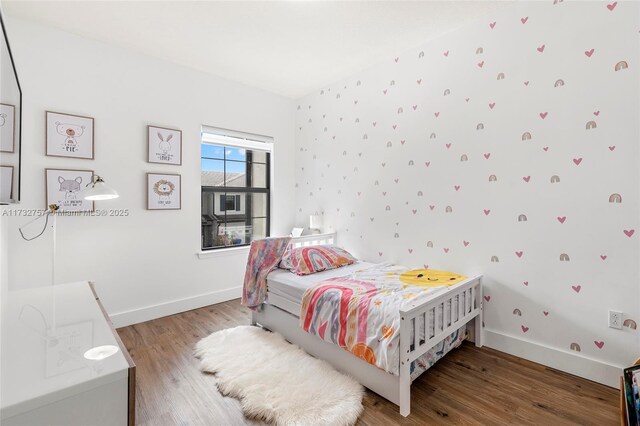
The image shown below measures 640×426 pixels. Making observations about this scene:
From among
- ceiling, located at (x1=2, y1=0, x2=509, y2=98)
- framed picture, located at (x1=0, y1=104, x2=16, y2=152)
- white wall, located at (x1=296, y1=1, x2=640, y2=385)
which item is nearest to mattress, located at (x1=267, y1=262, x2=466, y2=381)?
white wall, located at (x1=296, y1=1, x2=640, y2=385)

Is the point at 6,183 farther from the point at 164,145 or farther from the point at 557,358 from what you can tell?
the point at 557,358

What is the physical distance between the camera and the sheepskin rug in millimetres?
1590

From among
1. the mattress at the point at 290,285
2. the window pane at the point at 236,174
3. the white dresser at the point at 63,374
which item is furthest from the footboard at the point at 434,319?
the window pane at the point at 236,174

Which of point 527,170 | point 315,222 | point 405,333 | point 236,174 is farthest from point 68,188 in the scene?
point 527,170

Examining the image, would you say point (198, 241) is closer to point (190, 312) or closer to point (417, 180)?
point (190, 312)

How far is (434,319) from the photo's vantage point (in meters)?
1.88

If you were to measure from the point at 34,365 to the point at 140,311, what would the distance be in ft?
7.62

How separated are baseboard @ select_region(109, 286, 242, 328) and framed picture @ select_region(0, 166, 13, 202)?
1722mm

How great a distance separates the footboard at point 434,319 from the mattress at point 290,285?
84 centimetres

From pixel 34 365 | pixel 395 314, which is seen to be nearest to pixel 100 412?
pixel 34 365

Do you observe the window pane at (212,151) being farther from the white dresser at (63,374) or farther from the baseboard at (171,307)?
the white dresser at (63,374)

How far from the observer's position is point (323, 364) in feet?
6.69

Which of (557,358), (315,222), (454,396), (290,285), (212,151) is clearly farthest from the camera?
(315,222)

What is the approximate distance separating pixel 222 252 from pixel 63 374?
2.72 meters
